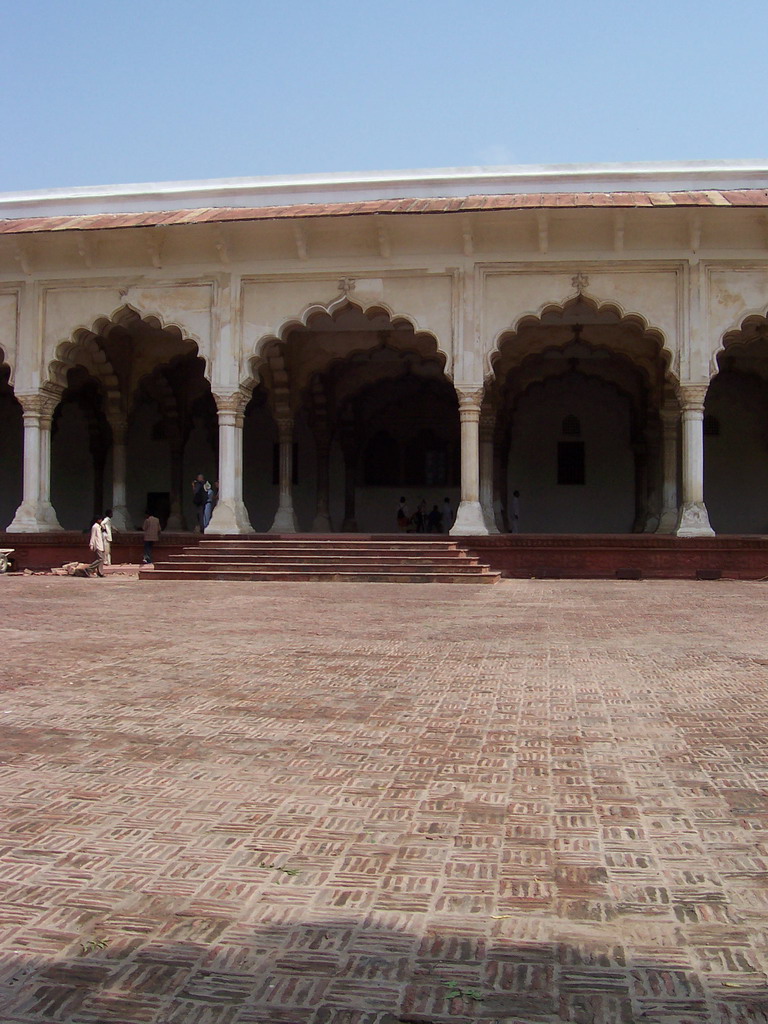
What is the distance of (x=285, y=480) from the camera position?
63.6 feet

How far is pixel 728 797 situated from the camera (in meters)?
3.09

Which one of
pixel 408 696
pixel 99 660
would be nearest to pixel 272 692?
pixel 408 696

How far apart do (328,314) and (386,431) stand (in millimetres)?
6625

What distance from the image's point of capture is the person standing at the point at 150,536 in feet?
49.4

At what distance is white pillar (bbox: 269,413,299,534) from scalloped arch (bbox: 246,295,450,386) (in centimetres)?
360

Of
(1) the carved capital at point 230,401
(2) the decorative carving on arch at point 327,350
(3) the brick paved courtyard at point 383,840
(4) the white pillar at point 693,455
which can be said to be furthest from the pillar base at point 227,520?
(3) the brick paved courtyard at point 383,840

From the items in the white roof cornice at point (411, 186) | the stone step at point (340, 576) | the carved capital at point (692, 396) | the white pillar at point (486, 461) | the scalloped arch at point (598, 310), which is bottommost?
the stone step at point (340, 576)

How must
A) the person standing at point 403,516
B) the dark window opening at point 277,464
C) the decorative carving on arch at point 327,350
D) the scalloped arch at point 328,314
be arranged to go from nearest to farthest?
the scalloped arch at point 328,314, the decorative carving on arch at point 327,350, the person standing at point 403,516, the dark window opening at point 277,464

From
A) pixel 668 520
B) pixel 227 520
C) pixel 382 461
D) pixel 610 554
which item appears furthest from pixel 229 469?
pixel 668 520

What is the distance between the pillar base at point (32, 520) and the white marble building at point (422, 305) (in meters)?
0.04

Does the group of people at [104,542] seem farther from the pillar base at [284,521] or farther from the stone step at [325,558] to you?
the pillar base at [284,521]

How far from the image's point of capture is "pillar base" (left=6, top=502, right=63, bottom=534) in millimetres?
15828

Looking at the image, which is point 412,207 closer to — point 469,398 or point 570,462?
point 469,398

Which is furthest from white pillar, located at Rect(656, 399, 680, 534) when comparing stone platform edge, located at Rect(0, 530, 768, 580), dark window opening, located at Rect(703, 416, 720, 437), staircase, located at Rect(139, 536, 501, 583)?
staircase, located at Rect(139, 536, 501, 583)
